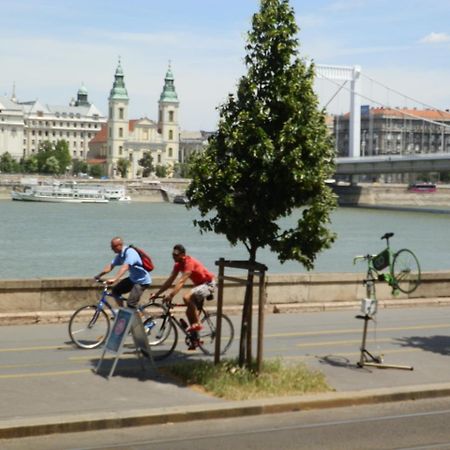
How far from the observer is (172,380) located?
1061cm

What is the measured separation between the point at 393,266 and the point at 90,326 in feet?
11.7

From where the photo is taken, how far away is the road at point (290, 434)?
827 cm

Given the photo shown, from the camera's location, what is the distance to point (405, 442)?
27.9 ft

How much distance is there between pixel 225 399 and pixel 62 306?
5.53 m

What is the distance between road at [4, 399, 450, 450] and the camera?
27.1 feet

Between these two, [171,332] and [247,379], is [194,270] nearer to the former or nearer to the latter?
[171,332]

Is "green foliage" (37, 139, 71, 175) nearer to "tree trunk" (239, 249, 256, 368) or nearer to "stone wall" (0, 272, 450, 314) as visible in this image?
"stone wall" (0, 272, 450, 314)

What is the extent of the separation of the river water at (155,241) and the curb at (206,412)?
27.6 metres

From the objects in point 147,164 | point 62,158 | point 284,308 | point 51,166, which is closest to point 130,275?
point 284,308

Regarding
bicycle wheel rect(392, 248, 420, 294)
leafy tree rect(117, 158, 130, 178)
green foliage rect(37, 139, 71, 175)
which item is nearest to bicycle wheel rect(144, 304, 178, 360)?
bicycle wheel rect(392, 248, 420, 294)

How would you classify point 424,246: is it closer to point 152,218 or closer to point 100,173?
point 152,218

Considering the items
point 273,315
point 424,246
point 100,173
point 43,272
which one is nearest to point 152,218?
point 424,246

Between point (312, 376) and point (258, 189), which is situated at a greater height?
point (258, 189)

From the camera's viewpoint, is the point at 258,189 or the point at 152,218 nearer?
the point at 258,189
